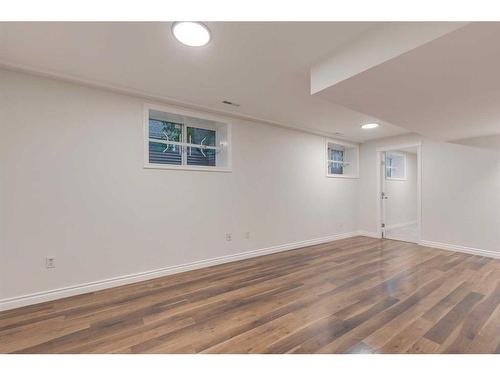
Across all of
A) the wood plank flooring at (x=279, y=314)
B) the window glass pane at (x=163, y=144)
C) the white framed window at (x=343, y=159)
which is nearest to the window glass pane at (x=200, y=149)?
the window glass pane at (x=163, y=144)

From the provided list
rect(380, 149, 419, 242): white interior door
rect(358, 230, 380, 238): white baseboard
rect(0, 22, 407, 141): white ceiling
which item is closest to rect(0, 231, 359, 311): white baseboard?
rect(0, 22, 407, 141): white ceiling

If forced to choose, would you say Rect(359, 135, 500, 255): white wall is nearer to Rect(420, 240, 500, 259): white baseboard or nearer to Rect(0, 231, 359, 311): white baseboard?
Rect(420, 240, 500, 259): white baseboard

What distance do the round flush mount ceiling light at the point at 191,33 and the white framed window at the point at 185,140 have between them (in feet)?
4.69

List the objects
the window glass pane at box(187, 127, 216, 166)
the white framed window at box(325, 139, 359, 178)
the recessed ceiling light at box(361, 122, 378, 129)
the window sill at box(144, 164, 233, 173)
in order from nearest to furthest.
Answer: the window sill at box(144, 164, 233, 173) < the window glass pane at box(187, 127, 216, 166) < the recessed ceiling light at box(361, 122, 378, 129) < the white framed window at box(325, 139, 359, 178)

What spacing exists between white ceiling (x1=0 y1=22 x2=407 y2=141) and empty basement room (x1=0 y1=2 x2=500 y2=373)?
0.06 ft

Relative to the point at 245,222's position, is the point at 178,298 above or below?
below

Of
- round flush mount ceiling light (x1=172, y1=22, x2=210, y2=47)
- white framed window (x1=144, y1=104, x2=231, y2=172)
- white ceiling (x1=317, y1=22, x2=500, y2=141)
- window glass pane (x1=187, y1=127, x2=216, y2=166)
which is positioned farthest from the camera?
window glass pane (x1=187, y1=127, x2=216, y2=166)

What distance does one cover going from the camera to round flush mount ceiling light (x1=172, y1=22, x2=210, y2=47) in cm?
165

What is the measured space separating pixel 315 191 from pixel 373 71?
10.8 feet

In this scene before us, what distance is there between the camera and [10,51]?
200cm

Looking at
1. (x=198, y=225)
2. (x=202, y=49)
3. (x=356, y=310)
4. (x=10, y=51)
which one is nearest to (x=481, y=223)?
(x=356, y=310)

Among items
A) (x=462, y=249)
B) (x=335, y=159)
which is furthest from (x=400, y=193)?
(x=462, y=249)

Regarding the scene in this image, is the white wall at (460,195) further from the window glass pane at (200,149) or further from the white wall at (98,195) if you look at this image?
the window glass pane at (200,149)
